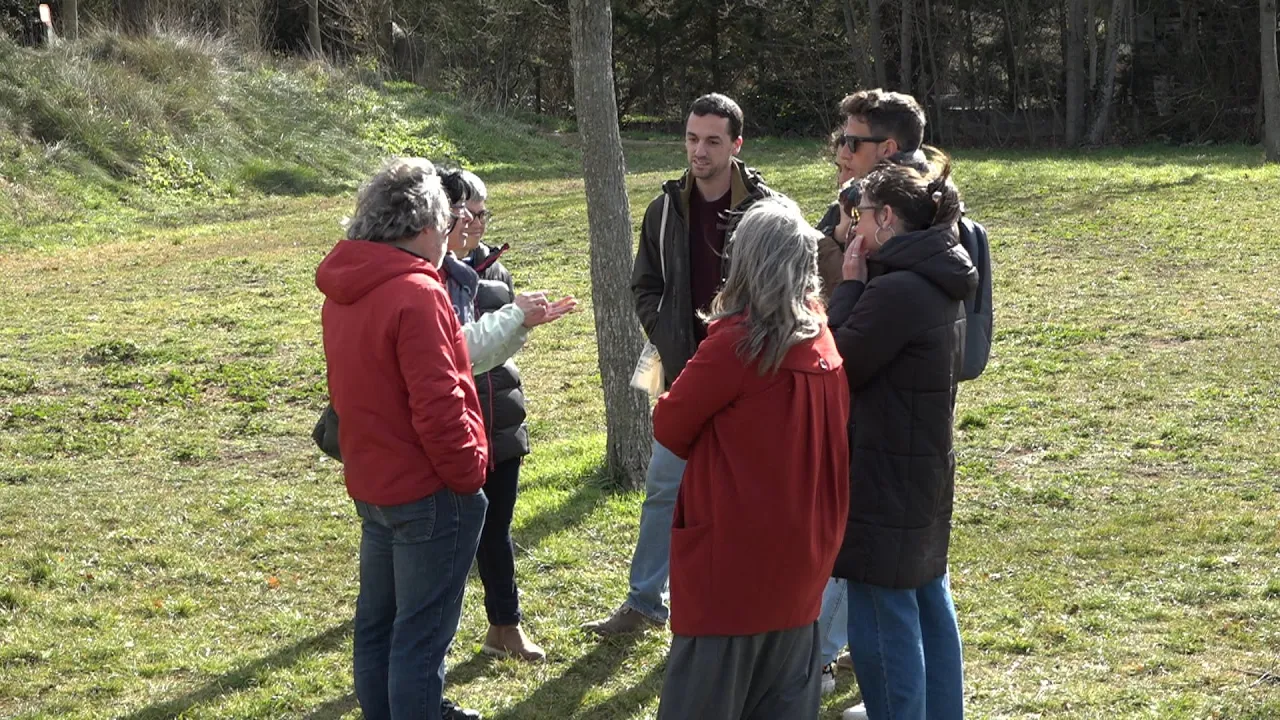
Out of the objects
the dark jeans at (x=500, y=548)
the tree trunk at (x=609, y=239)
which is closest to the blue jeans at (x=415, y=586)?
the dark jeans at (x=500, y=548)

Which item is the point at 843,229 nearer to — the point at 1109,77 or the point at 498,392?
the point at 498,392

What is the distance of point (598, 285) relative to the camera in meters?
7.12

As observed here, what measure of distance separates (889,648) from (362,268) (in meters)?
1.76

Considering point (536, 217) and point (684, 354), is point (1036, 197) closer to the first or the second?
point (536, 217)

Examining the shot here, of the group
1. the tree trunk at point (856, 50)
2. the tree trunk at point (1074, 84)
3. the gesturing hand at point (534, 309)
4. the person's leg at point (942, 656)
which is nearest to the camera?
the person's leg at point (942, 656)

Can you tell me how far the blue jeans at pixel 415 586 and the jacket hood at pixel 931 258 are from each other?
1.33 meters

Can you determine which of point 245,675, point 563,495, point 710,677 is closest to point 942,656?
point 710,677

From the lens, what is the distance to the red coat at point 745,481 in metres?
3.24

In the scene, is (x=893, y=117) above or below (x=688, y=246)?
above

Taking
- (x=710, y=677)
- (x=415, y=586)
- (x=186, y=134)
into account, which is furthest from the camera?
(x=186, y=134)

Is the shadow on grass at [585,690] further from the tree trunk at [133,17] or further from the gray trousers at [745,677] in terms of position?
the tree trunk at [133,17]

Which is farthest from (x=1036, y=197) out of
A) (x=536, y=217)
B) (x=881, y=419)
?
(x=881, y=419)

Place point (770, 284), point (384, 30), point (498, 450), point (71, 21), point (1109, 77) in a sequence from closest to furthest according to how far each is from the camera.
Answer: point (770, 284) → point (498, 450) → point (71, 21) → point (1109, 77) → point (384, 30)

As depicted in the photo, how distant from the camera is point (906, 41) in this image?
98.2 ft
